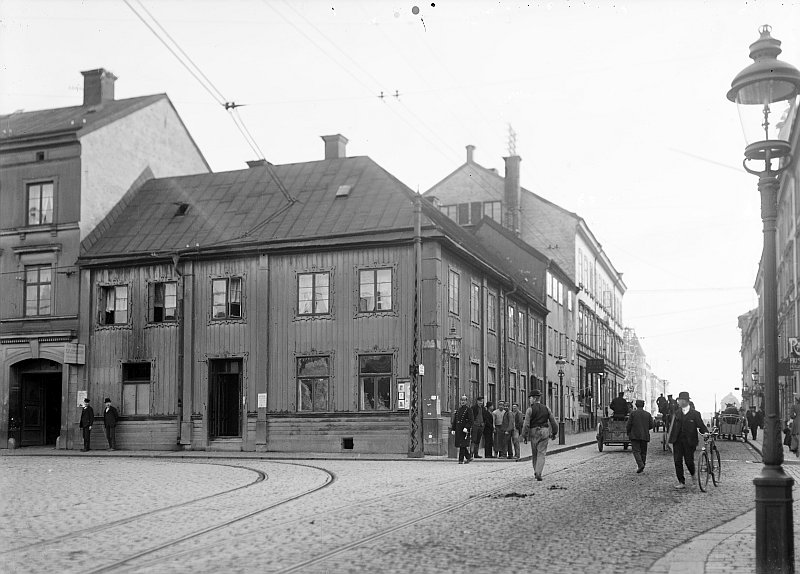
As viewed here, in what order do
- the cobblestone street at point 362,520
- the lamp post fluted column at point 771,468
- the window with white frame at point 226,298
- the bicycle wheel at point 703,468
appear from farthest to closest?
1. the window with white frame at point 226,298
2. the bicycle wheel at point 703,468
3. the cobblestone street at point 362,520
4. the lamp post fluted column at point 771,468

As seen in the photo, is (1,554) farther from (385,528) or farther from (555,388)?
(555,388)

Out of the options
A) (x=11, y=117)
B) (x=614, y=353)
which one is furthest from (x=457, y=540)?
(x=614, y=353)

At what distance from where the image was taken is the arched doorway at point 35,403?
33688 mm

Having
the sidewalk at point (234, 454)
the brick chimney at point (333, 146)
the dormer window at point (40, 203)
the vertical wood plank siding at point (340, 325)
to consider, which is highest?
the brick chimney at point (333, 146)

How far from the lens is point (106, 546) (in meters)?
10.0

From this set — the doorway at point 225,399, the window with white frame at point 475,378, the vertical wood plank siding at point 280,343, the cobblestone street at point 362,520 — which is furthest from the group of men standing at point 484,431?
the doorway at point 225,399

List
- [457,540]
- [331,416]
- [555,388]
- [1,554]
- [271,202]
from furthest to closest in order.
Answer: [555,388], [271,202], [331,416], [457,540], [1,554]

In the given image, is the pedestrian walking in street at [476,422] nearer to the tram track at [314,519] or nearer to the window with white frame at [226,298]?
the tram track at [314,519]

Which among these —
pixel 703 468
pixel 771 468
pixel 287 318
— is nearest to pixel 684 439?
pixel 703 468

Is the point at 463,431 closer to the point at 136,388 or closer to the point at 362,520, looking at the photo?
the point at 136,388

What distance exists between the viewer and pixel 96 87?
39.1 m

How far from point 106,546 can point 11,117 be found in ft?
107

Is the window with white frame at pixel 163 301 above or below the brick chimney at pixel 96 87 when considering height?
below

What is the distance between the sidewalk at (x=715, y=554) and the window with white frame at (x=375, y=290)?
63.7 feet
